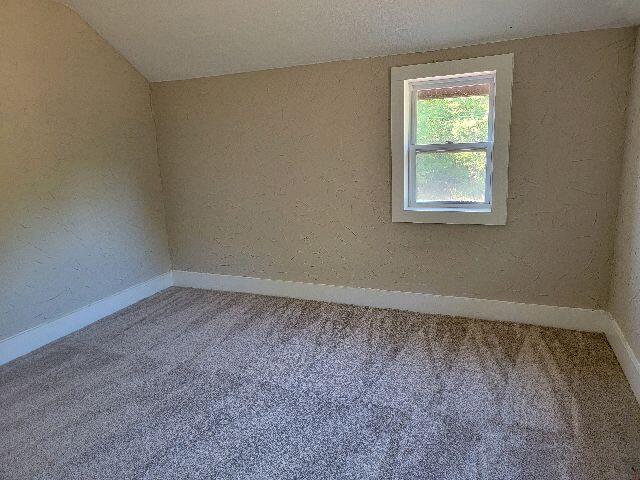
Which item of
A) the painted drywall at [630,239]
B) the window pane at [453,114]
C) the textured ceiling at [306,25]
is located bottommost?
the painted drywall at [630,239]

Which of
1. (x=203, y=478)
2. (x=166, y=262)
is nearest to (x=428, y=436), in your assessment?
(x=203, y=478)

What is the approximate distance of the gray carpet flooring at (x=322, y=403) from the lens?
1529mm

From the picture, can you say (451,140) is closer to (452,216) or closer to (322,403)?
(452,216)

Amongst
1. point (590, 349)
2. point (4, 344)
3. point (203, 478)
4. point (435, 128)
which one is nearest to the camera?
point (203, 478)

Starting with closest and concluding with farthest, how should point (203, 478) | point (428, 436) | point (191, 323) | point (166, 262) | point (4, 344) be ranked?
point (203, 478) → point (428, 436) → point (4, 344) → point (191, 323) → point (166, 262)

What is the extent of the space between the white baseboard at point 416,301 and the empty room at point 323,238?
0.06 feet

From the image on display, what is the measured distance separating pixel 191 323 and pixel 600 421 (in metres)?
2.56

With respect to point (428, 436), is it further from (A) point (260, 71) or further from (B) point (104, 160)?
(B) point (104, 160)

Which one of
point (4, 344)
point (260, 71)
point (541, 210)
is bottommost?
point (4, 344)

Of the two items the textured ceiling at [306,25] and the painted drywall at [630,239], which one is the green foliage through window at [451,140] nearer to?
the textured ceiling at [306,25]

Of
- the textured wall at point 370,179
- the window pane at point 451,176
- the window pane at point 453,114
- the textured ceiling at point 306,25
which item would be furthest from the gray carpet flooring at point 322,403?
the textured ceiling at point 306,25

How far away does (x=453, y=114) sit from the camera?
2680 mm

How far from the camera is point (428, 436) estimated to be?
5.42 ft

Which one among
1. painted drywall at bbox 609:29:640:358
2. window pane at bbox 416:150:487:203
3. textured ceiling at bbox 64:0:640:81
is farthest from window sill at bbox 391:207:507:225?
textured ceiling at bbox 64:0:640:81
